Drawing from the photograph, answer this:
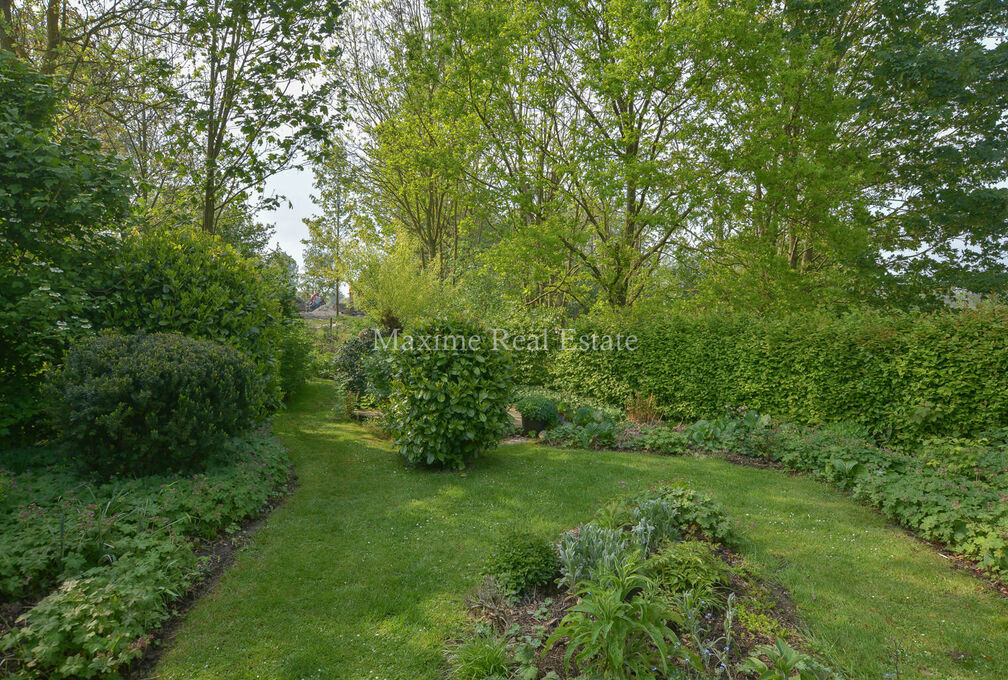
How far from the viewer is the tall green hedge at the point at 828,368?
609cm

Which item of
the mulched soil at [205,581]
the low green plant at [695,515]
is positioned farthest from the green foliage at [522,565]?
the mulched soil at [205,581]

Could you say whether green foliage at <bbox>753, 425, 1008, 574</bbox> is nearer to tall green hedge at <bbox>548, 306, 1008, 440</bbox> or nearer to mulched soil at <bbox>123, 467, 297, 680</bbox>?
tall green hedge at <bbox>548, 306, 1008, 440</bbox>

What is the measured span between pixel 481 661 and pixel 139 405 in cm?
367

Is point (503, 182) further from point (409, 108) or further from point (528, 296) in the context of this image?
point (409, 108)

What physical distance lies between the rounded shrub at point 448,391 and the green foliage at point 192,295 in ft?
5.98

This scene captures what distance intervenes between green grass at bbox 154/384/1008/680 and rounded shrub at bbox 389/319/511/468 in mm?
371

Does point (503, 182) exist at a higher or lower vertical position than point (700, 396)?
higher

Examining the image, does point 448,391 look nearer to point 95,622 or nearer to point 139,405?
point 139,405

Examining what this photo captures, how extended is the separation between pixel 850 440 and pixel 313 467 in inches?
267

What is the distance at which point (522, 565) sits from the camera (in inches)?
136

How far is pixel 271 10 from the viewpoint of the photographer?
25.8 feet

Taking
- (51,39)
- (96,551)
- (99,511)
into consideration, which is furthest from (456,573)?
(51,39)

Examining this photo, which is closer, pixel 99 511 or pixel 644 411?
pixel 99 511

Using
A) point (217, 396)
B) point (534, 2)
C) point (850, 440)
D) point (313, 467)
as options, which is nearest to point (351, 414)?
point (313, 467)
